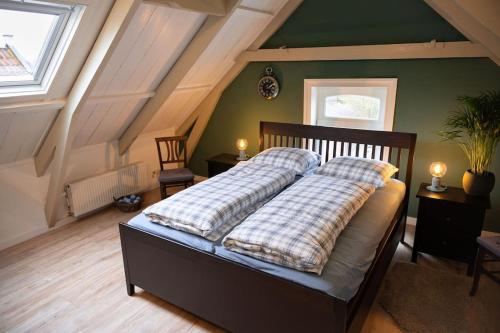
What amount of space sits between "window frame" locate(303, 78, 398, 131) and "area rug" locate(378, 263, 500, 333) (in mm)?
1518

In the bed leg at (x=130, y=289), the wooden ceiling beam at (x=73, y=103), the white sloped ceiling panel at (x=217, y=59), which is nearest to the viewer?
the wooden ceiling beam at (x=73, y=103)

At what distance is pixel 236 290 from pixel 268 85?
9.04 ft

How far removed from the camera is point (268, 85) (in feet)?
13.8

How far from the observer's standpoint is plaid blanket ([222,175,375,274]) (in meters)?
1.92

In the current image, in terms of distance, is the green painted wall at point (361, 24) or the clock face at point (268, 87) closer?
the green painted wall at point (361, 24)

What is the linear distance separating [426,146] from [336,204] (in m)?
1.62

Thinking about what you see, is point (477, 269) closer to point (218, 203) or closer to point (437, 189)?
point (437, 189)

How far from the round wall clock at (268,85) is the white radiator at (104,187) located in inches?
72.2

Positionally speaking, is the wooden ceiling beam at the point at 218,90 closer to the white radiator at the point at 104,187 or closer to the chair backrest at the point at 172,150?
the chair backrest at the point at 172,150

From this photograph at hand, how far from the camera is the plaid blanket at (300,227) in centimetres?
192

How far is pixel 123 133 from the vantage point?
4250mm

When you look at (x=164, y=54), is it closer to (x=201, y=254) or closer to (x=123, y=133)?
(x=123, y=133)

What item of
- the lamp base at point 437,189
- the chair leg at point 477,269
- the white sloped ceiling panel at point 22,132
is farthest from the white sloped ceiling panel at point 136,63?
the chair leg at point 477,269

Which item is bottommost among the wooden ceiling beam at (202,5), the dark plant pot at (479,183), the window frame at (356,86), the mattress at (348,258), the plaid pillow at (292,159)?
the mattress at (348,258)
